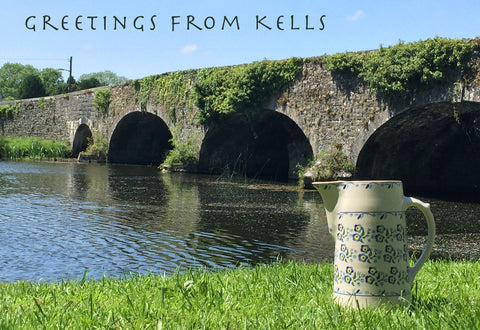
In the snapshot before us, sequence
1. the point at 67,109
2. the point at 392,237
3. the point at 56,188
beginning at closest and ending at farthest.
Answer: the point at 392,237
the point at 56,188
the point at 67,109

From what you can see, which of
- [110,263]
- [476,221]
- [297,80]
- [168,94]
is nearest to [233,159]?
[168,94]

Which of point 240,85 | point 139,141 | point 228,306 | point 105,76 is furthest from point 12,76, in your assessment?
point 228,306

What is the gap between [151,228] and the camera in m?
8.87

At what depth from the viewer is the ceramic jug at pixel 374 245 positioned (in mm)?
3104

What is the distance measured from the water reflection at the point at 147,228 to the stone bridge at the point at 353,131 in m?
2.40

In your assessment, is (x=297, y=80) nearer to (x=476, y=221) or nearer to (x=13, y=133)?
(x=476, y=221)

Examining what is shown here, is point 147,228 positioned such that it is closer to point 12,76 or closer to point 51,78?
point 51,78

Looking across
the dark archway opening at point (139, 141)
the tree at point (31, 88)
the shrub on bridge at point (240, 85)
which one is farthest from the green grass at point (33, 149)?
the tree at point (31, 88)

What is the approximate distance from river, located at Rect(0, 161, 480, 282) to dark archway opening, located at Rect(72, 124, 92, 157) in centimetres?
1574

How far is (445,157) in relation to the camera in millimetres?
17172

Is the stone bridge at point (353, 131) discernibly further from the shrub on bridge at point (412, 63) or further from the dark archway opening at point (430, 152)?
the shrub on bridge at point (412, 63)

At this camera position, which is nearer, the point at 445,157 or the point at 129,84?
the point at 445,157

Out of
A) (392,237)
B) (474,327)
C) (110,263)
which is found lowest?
(110,263)

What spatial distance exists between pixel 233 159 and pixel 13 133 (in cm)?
1999
